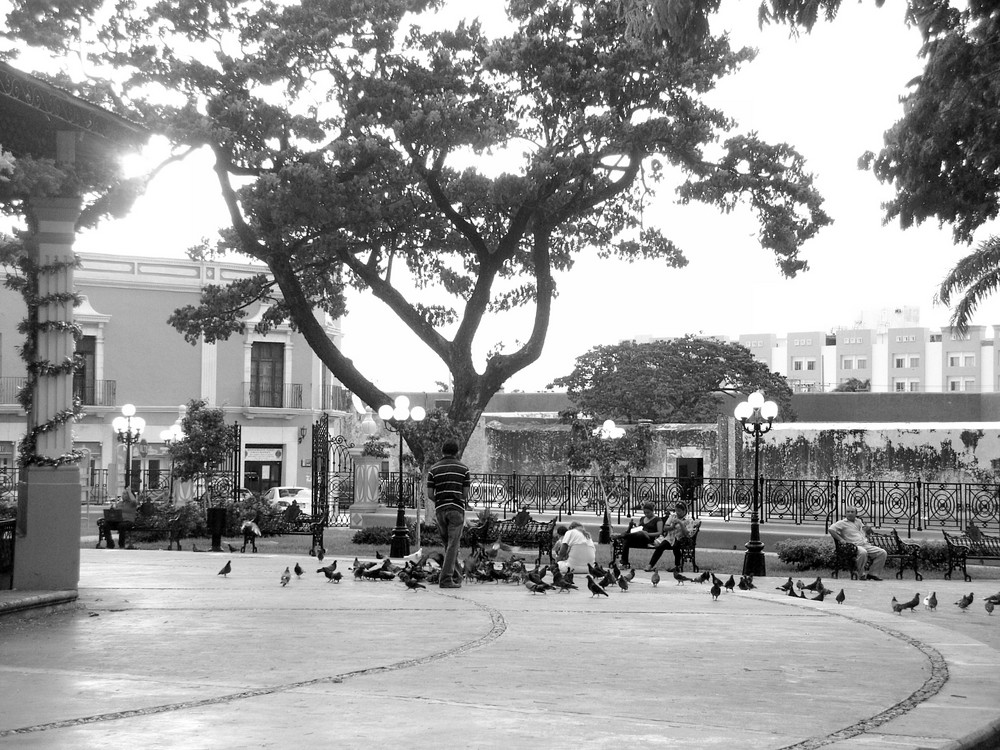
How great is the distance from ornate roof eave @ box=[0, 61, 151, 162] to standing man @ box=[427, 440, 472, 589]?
16.7 ft

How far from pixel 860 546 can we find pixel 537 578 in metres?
6.86

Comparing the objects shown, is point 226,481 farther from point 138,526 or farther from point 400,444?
point 400,444

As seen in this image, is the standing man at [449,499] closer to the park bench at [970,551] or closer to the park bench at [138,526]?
the park bench at [970,551]

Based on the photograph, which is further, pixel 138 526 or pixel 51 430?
pixel 138 526

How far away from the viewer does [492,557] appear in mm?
18391

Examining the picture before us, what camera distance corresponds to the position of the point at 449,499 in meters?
14.4

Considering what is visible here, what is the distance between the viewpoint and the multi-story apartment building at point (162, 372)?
41.4m

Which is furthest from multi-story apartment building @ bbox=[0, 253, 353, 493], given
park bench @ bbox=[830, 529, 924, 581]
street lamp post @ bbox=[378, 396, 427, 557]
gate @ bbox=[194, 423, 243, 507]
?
park bench @ bbox=[830, 529, 924, 581]

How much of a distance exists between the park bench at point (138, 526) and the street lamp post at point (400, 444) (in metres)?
4.44

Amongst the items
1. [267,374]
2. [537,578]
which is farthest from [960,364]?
[537,578]

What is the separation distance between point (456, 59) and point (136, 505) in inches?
447

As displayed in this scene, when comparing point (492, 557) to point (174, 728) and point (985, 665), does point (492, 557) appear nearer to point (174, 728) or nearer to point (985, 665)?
point (985, 665)

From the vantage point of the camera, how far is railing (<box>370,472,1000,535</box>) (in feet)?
90.1

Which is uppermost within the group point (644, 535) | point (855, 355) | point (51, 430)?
point (855, 355)
